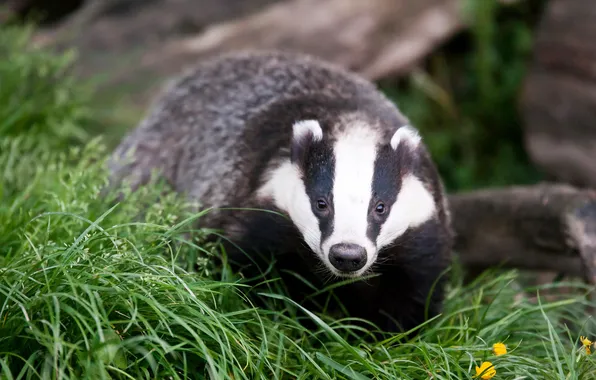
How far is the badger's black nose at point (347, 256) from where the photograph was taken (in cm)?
308

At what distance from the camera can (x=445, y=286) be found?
374 cm

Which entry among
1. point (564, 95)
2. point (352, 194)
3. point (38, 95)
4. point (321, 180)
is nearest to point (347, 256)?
point (352, 194)

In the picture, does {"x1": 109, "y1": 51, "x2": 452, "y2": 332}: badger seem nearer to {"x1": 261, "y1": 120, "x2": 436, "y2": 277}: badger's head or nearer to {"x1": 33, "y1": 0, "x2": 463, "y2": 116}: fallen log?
{"x1": 261, "y1": 120, "x2": 436, "y2": 277}: badger's head

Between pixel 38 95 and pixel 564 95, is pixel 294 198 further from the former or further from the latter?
pixel 564 95

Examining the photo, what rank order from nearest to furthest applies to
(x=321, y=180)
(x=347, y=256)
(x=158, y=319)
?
(x=158, y=319), (x=347, y=256), (x=321, y=180)

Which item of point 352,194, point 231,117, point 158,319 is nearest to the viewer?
point 158,319

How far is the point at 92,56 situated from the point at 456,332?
4.14m

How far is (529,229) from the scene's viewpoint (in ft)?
15.7

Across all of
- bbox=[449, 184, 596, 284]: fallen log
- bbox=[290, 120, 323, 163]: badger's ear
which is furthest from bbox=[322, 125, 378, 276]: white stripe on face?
bbox=[449, 184, 596, 284]: fallen log

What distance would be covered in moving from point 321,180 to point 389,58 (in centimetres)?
368

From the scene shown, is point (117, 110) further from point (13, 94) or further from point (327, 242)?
point (327, 242)

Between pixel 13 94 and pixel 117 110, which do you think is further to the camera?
pixel 117 110

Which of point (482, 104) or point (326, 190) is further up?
point (326, 190)

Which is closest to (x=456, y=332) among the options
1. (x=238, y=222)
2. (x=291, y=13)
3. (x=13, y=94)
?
(x=238, y=222)
